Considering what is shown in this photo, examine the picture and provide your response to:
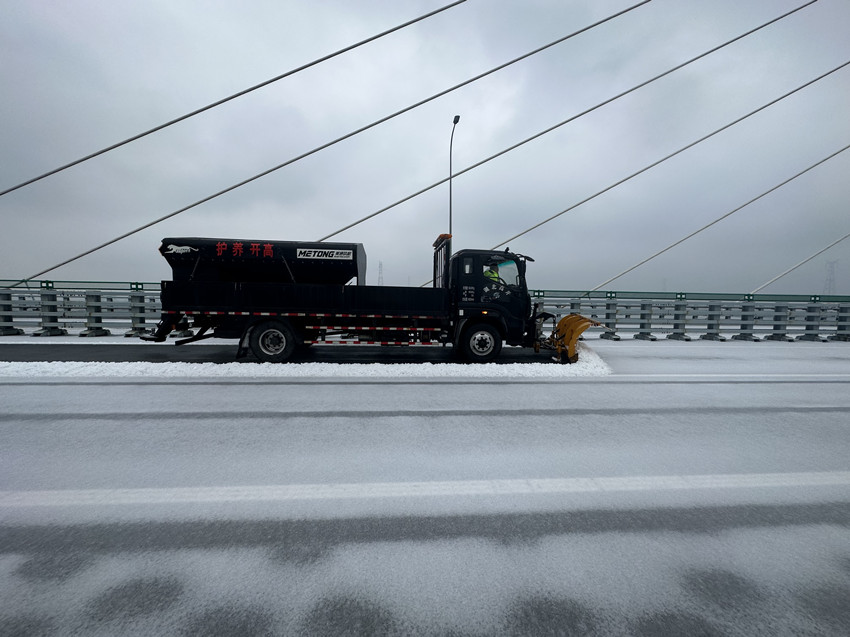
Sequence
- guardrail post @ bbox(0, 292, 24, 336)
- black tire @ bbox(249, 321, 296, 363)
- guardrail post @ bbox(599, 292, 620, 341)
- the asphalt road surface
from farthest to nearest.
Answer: guardrail post @ bbox(599, 292, 620, 341) < guardrail post @ bbox(0, 292, 24, 336) < black tire @ bbox(249, 321, 296, 363) < the asphalt road surface

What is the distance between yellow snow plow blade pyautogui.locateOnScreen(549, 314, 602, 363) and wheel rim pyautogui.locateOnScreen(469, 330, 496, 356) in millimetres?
1678

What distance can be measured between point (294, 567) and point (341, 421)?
271 cm

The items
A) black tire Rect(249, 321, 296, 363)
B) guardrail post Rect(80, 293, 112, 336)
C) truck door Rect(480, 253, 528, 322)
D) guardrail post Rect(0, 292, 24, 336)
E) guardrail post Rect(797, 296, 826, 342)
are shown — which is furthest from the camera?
guardrail post Rect(797, 296, 826, 342)

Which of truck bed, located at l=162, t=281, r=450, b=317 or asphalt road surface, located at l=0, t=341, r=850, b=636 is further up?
truck bed, located at l=162, t=281, r=450, b=317

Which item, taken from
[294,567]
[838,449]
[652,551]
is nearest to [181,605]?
[294,567]

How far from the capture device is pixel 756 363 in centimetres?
1016

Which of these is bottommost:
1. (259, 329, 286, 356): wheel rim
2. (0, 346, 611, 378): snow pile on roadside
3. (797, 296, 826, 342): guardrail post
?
(0, 346, 611, 378): snow pile on roadside

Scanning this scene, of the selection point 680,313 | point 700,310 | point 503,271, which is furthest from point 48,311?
point 700,310

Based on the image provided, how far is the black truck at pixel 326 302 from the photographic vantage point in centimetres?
936

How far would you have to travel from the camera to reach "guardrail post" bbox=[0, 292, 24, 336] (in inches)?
575

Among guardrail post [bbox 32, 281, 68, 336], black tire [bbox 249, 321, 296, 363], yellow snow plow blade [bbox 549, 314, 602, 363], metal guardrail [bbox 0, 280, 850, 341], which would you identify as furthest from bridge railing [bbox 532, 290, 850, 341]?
guardrail post [bbox 32, 281, 68, 336]

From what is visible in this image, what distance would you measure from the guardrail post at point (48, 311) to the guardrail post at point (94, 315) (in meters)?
1.27

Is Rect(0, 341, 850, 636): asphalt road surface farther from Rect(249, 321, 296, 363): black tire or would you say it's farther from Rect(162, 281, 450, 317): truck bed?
Rect(162, 281, 450, 317): truck bed

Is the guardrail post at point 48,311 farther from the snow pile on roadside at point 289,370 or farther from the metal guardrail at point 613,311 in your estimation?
the snow pile on roadside at point 289,370
